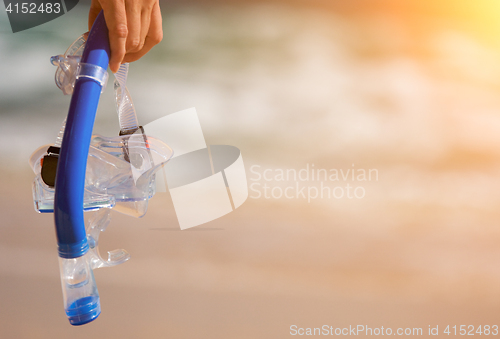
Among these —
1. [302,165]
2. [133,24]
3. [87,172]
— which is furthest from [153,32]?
[302,165]

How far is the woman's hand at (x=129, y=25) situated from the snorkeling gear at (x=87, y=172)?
13 millimetres

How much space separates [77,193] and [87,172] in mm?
65

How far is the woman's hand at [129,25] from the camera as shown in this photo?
1.19 ft

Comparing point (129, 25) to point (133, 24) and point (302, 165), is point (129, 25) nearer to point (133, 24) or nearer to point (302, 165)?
point (133, 24)

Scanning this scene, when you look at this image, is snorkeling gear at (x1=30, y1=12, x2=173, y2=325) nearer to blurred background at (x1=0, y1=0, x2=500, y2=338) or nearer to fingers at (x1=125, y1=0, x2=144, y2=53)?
fingers at (x1=125, y1=0, x2=144, y2=53)

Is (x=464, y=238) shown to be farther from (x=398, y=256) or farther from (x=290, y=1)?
(x=290, y=1)

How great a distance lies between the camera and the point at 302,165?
1920 millimetres

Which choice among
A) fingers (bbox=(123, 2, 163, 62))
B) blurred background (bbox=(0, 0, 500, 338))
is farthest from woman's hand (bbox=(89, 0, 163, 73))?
blurred background (bbox=(0, 0, 500, 338))

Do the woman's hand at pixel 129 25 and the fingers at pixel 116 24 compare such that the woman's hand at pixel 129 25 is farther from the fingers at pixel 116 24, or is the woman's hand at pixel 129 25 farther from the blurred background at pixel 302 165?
the blurred background at pixel 302 165

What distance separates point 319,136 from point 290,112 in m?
0.20

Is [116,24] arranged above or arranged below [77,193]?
above

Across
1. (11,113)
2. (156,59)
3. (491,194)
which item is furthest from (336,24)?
(11,113)

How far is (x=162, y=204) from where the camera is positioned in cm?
186

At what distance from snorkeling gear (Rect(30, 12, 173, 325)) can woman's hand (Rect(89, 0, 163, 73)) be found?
1 centimetres
